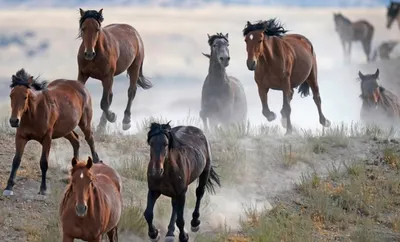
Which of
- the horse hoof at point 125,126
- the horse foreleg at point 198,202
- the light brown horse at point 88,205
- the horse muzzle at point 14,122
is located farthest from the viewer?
the horse hoof at point 125,126

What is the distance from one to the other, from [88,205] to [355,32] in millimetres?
37631

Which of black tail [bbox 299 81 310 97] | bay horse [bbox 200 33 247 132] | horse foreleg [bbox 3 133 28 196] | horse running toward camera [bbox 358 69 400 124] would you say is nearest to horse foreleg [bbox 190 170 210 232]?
horse foreleg [bbox 3 133 28 196]

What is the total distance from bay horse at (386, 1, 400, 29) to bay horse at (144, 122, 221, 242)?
35471mm

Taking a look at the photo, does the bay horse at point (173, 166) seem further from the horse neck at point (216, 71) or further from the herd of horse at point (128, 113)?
the horse neck at point (216, 71)

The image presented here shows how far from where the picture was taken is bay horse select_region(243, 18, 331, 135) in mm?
18031

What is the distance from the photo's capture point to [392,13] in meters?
47.7

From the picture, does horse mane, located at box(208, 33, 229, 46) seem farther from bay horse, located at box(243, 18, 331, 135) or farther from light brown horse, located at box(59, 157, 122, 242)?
light brown horse, located at box(59, 157, 122, 242)

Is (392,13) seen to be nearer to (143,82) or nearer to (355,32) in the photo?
(355,32)

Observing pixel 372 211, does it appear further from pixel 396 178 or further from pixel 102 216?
pixel 102 216

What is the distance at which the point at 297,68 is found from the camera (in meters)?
19.8

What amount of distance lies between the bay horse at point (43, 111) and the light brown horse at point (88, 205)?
2070 millimetres

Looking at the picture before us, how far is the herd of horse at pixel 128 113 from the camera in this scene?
36.6ft

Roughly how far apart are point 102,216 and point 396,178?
752 cm

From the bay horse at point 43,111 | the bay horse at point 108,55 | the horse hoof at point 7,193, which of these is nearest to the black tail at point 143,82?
the bay horse at point 108,55
